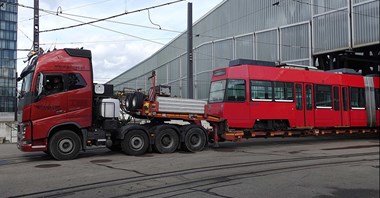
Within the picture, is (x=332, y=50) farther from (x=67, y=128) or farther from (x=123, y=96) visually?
(x=67, y=128)

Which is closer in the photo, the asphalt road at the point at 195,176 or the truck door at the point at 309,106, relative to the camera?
the asphalt road at the point at 195,176

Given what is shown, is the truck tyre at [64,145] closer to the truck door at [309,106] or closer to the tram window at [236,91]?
the tram window at [236,91]

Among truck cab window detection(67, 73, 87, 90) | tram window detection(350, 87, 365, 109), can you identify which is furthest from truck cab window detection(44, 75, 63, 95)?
tram window detection(350, 87, 365, 109)

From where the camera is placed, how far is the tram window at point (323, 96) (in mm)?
19091

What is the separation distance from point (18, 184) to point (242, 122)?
33.2 feet

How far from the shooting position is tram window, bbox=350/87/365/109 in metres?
20.5

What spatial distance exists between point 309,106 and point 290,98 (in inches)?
49.3

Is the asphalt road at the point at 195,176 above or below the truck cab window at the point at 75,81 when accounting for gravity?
below

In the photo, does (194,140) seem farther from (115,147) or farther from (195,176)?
(195,176)

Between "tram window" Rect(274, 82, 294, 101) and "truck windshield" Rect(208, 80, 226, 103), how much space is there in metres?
2.54

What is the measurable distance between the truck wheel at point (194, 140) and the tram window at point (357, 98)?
9.32m

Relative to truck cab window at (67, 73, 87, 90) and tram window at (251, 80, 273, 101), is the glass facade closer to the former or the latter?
tram window at (251, 80, 273, 101)

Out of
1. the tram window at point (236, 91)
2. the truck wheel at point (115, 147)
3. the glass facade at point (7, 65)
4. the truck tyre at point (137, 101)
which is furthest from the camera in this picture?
the glass facade at point (7, 65)

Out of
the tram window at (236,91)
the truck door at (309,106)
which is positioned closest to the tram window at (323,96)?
the truck door at (309,106)
